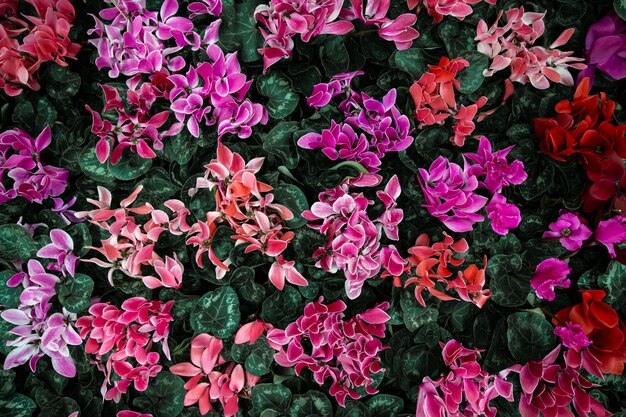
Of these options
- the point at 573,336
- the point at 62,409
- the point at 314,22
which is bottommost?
the point at 62,409

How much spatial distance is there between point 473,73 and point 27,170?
91 centimetres

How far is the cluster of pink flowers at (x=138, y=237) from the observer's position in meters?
0.89

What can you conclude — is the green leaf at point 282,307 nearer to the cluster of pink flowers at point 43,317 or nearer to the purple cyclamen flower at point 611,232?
the cluster of pink flowers at point 43,317

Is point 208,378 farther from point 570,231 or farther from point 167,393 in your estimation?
point 570,231

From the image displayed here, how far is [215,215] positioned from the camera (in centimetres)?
87

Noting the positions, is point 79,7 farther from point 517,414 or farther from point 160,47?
point 517,414

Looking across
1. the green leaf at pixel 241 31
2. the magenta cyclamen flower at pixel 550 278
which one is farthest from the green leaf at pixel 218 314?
the magenta cyclamen flower at pixel 550 278

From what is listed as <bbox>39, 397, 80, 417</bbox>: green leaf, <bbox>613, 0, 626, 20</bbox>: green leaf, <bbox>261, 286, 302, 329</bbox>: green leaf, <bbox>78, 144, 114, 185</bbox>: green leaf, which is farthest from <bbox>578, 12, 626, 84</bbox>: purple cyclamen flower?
<bbox>39, 397, 80, 417</bbox>: green leaf

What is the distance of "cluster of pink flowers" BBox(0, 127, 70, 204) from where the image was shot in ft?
3.03

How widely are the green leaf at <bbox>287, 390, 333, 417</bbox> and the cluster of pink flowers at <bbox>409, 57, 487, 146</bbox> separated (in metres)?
0.58

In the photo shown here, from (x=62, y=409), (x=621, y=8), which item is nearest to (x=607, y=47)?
(x=621, y=8)

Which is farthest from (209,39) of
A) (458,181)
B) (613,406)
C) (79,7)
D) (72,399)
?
(613,406)

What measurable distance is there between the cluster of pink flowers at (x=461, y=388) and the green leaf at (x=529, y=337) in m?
0.05

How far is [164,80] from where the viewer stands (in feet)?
2.94
